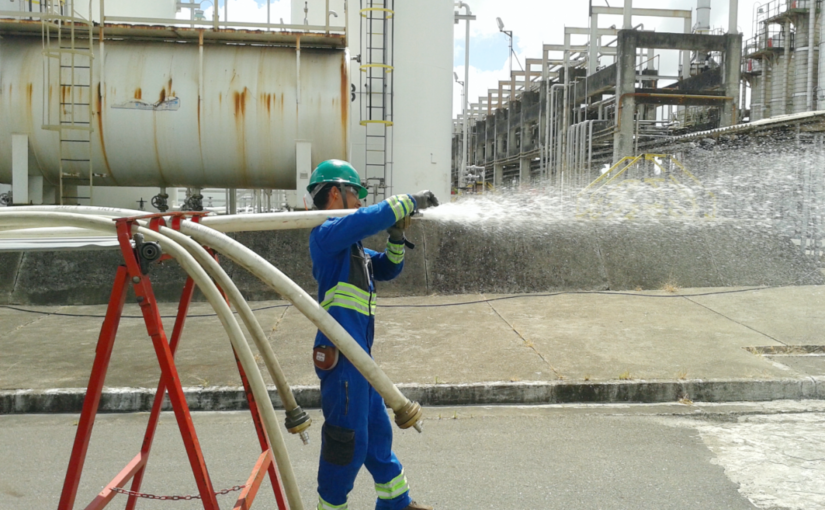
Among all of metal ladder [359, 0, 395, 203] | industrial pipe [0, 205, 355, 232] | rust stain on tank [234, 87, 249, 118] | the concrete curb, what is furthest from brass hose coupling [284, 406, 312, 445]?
metal ladder [359, 0, 395, 203]

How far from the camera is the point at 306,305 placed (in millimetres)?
2053

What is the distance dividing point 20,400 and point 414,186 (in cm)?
586

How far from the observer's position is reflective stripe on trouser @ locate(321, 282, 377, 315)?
9.04 feet

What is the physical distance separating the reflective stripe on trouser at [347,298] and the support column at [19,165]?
275 inches

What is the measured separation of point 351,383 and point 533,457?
1.68 m

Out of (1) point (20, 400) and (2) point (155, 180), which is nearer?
(1) point (20, 400)

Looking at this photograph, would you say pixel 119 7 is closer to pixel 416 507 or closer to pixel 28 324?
pixel 28 324

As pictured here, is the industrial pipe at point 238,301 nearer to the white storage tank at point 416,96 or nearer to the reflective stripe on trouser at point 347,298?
the reflective stripe on trouser at point 347,298

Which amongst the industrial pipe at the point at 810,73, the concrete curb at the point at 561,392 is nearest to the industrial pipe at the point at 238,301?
the concrete curb at the point at 561,392

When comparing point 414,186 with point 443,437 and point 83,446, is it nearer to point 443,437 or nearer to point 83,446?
point 443,437

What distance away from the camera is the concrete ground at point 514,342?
510cm

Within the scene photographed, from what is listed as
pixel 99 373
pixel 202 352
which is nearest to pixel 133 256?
pixel 99 373

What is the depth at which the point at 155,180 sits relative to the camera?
27.9 feet

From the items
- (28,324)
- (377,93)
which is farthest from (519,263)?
(28,324)
